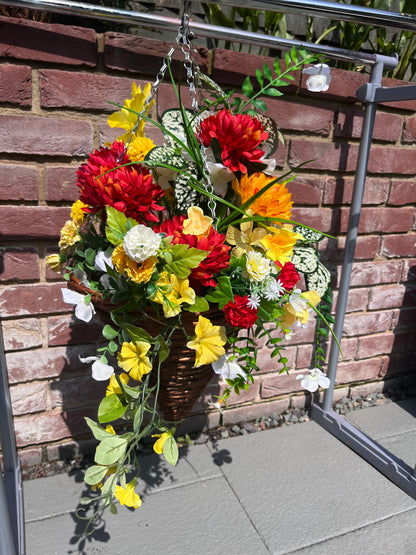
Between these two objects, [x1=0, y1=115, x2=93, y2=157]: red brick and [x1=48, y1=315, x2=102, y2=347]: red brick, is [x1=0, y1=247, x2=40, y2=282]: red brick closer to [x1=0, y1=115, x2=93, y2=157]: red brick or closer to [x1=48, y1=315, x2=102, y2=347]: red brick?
[x1=48, y1=315, x2=102, y2=347]: red brick

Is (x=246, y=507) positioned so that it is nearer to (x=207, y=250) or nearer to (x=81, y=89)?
(x=207, y=250)

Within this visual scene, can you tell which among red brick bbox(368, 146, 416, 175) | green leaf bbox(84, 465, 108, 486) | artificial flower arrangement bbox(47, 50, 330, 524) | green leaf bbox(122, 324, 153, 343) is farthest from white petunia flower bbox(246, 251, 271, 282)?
red brick bbox(368, 146, 416, 175)

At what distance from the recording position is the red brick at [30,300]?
1.25 meters

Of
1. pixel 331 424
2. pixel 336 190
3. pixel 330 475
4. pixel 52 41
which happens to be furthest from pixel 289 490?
pixel 52 41

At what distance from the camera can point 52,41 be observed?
1.12m

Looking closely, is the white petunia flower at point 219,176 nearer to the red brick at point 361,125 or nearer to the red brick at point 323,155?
the red brick at point 323,155

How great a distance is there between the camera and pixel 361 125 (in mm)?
1546

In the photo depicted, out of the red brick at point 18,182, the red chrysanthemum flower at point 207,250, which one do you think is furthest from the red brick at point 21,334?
the red chrysanthemum flower at point 207,250

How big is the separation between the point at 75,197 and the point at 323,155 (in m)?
0.88

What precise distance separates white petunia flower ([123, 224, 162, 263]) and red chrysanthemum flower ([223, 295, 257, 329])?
0.58 ft

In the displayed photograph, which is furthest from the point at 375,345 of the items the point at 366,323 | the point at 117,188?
the point at 117,188

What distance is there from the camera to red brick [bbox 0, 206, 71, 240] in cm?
119

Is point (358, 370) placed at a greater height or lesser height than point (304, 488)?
greater

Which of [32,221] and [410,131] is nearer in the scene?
[32,221]
